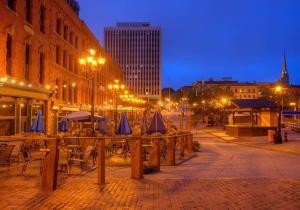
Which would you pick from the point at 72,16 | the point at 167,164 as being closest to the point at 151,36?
the point at 72,16

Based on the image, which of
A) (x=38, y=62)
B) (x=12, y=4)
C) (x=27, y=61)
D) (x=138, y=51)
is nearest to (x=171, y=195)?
(x=12, y=4)

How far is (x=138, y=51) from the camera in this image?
588ft

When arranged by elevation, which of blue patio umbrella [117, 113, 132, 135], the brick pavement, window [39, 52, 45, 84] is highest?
window [39, 52, 45, 84]

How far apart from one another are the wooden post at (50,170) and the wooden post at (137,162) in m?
2.31

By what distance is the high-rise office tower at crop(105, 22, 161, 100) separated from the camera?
6998 inches

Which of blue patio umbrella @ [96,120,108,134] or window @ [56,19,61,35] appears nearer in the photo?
blue patio umbrella @ [96,120,108,134]

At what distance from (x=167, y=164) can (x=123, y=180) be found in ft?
13.8

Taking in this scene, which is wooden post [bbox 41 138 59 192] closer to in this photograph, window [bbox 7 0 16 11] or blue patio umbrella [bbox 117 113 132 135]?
blue patio umbrella [bbox 117 113 132 135]

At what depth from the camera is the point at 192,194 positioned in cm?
890

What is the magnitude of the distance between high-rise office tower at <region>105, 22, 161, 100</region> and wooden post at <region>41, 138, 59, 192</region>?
551ft

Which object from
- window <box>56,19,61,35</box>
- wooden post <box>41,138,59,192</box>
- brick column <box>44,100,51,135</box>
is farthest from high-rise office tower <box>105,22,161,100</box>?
wooden post <box>41,138,59,192</box>

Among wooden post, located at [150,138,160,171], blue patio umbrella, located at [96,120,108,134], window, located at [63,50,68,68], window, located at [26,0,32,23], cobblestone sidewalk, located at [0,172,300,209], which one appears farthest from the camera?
window, located at [63,50,68,68]

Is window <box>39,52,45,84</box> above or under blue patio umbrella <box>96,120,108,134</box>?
above

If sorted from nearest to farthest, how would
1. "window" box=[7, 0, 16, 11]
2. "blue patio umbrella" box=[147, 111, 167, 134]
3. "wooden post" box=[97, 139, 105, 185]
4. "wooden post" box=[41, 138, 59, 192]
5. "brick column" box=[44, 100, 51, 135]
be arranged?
"wooden post" box=[41, 138, 59, 192] < "wooden post" box=[97, 139, 105, 185] < "blue patio umbrella" box=[147, 111, 167, 134] < "window" box=[7, 0, 16, 11] < "brick column" box=[44, 100, 51, 135]
